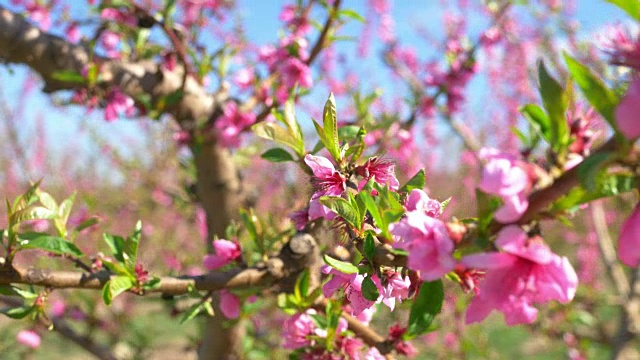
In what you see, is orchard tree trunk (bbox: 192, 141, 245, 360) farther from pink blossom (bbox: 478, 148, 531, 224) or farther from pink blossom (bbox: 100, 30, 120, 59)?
pink blossom (bbox: 478, 148, 531, 224)

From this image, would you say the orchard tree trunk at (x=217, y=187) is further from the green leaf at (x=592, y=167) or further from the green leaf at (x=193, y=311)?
the green leaf at (x=592, y=167)

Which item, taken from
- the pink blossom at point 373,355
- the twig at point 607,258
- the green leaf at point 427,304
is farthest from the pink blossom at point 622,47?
the twig at point 607,258

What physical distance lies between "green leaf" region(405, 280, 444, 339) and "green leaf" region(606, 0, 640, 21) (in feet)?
1.47

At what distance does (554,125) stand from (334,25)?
171 cm

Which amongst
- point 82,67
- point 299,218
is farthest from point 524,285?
point 82,67

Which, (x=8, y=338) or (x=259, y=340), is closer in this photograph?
(x=259, y=340)

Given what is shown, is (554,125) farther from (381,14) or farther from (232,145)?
(381,14)

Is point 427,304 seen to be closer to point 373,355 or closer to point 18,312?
point 373,355

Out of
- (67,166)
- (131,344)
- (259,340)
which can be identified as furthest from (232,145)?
(67,166)

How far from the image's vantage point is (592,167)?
1.97ft

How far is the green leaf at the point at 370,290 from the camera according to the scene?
0.88 metres

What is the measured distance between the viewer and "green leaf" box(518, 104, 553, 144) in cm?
76

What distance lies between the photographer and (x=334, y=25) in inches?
89.7

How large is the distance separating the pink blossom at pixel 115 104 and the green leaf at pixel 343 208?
153cm
